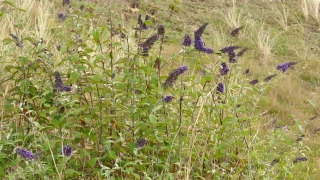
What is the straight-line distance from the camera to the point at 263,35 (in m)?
7.72

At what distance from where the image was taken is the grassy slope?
18.0ft

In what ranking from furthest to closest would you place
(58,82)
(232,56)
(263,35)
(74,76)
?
(263,35) < (232,56) < (74,76) < (58,82)

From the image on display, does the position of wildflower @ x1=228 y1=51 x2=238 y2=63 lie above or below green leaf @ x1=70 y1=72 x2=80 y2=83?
above

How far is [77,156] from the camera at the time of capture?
114 inches

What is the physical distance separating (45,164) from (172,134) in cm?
83

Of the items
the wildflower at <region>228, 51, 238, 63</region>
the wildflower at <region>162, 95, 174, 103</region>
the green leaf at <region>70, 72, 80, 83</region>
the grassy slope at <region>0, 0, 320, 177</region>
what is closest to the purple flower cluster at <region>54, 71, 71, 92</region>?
the green leaf at <region>70, 72, 80, 83</region>

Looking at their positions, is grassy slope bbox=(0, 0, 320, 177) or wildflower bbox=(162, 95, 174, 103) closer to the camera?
wildflower bbox=(162, 95, 174, 103)

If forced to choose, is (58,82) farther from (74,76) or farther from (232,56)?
(232,56)

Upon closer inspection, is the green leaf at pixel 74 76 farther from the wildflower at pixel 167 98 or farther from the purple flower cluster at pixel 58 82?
the wildflower at pixel 167 98

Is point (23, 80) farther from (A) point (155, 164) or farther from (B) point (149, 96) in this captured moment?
(A) point (155, 164)

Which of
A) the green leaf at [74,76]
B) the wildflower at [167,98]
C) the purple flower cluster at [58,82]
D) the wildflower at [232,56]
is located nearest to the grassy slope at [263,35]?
the wildflower at [232,56]

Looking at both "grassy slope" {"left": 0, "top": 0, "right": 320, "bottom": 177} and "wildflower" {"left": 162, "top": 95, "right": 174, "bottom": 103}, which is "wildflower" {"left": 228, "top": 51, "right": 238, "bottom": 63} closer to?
"wildflower" {"left": 162, "top": 95, "right": 174, "bottom": 103}

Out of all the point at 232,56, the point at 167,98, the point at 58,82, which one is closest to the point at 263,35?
the point at 232,56

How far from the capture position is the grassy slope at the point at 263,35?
18.0ft
